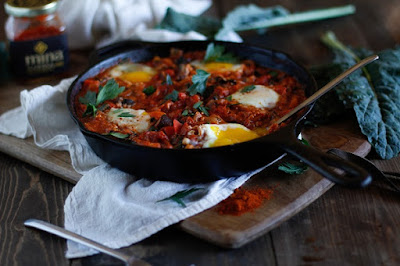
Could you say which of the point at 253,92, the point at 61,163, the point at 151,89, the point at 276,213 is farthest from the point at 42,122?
the point at 276,213

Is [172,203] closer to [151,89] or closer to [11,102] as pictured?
[151,89]

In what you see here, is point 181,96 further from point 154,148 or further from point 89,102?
point 154,148

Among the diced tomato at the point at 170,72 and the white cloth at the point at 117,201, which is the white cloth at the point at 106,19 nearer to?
the diced tomato at the point at 170,72

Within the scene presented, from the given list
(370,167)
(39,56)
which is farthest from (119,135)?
(39,56)

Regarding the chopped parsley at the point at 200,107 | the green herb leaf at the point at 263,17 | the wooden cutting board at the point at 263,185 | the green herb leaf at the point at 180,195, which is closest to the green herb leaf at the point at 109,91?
the wooden cutting board at the point at 263,185

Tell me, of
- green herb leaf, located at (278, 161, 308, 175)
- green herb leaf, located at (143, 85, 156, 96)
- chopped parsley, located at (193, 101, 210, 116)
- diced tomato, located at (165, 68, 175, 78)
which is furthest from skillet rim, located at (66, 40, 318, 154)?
chopped parsley, located at (193, 101, 210, 116)
